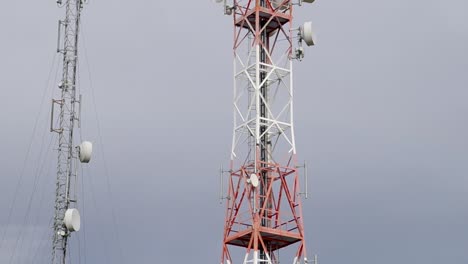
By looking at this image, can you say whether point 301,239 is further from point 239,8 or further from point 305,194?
point 239,8

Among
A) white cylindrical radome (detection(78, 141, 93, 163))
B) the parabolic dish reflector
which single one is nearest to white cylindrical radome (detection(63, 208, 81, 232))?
white cylindrical radome (detection(78, 141, 93, 163))

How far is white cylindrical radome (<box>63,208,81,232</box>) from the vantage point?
4451 inches

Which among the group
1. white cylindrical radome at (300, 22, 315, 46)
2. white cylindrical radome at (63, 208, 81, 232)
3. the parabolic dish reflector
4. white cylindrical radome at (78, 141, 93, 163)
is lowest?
white cylindrical radome at (63, 208, 81, 232)

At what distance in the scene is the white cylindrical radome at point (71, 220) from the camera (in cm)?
11306

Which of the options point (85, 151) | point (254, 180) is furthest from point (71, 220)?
point (254, 180)

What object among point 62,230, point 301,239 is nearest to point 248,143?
point 301,239

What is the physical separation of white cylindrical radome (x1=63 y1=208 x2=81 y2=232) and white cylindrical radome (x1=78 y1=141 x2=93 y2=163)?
16.7ft

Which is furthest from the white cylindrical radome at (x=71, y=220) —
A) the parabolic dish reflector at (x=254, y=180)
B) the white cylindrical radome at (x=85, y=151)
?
the parabolic dish reflector at (x=254, y=180)

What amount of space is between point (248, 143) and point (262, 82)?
546 centimetres

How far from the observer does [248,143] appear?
123250 millimetres

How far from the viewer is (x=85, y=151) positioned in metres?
117

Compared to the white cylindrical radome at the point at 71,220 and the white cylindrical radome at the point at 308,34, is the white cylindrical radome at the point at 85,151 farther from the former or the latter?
the white cylindrical radome at the point at 308,34

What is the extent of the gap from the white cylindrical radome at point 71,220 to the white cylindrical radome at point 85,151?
5085mm

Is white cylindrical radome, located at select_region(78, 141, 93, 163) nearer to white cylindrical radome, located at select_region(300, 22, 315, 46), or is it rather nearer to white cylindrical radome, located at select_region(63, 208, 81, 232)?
white cylindrical radome, located at select_region(63, 208, 81, 232)
